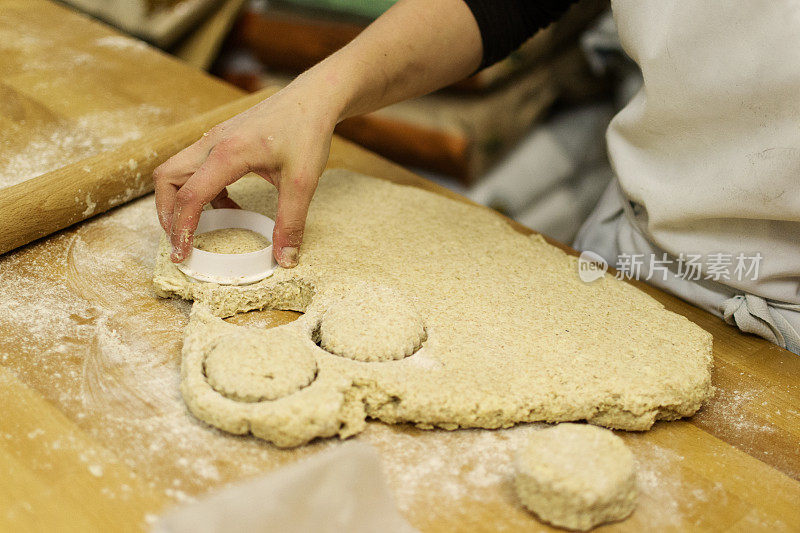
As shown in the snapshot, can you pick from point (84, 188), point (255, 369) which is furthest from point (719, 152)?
point (84, 188)

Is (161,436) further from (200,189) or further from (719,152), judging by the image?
(719,152)

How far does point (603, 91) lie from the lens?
311 centimetres

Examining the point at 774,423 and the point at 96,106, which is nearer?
the point at 774,423

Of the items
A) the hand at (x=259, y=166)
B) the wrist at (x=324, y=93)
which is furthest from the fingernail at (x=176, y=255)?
the wrist at (x=324, y=93)

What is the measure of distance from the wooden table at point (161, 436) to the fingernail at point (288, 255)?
0.10 metres

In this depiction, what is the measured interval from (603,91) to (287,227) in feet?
6.83

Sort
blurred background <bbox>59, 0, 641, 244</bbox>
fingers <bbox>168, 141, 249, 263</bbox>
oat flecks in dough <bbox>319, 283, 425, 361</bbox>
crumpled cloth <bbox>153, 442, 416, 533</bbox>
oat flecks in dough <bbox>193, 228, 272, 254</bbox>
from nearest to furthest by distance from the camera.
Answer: crumpled cloth <bbox>153, 442, 416, 533</bbox> < oat flecks in dough <bbox>319, 283, 425, 361</bbox> < fingers <bbox>168, 141, 249, 263</bbox> < oat flecks in dough <bbox>193, 228, 272, 254</bbox> < blurred background <bbox>59, 0, 641, 244</bbox>

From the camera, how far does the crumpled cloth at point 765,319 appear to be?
5.03 ft

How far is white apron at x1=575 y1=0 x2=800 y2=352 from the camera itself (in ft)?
4.50

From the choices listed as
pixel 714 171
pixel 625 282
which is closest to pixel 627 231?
pixel 625 282

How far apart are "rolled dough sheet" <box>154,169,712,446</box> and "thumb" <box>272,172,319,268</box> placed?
4cm

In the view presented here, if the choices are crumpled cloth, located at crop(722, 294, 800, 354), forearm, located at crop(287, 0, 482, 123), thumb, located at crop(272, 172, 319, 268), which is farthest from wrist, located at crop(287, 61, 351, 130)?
crumpled cloth, located at crop(722, 294, 800, 354)

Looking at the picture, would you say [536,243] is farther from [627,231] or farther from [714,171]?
[714,171]

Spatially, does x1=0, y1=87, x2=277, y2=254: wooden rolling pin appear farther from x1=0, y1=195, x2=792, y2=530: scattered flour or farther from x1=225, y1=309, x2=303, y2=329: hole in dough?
x1=225, y1=309, x2=303, y2=329: hole in dough
